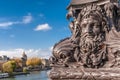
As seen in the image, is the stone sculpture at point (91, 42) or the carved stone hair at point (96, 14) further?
the carved stone hair at point (96, 14)

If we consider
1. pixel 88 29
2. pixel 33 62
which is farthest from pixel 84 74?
pixel 33 62

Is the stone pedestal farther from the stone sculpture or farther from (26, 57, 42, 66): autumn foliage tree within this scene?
(26, 57, 42, 66): autumn foliage tree

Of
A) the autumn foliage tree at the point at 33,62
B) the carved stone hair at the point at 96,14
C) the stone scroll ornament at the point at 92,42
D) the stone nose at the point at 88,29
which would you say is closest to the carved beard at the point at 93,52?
the stone scroll ornament at the point at 92,42

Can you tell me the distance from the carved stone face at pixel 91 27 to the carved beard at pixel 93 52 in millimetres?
82

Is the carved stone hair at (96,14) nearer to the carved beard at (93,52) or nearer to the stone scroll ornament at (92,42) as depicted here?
the stone scroll ornament at (92,42)

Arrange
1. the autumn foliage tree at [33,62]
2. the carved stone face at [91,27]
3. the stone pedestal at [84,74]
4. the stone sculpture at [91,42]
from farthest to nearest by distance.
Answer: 1. the autumn foliage tree at [33,62]
2. the carved stone face at [91,27]
3. the stone sculpture at [91,42]
4. the stone pedestal at [84,74]

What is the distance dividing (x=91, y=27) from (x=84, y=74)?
49.6 inches

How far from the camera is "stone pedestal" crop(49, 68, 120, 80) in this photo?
7.54 meters

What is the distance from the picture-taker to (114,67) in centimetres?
769

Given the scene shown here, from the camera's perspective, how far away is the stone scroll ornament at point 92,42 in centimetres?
793

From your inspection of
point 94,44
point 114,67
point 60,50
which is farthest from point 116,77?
point 60,50

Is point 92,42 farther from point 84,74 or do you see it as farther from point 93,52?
point 84,74

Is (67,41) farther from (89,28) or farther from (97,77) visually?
(97,77)

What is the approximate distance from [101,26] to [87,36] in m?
0.47
